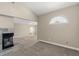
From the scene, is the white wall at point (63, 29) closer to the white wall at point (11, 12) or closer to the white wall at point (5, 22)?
the white wall at point (11, 12)

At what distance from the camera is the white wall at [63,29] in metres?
3.93

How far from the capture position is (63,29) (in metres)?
4.56

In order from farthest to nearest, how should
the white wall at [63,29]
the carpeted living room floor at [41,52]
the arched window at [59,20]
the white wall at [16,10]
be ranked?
the arched window at [59,20] → the white wall at [63,29] → the white wall at [16,10] → the carpeted living room floor at [41,52]

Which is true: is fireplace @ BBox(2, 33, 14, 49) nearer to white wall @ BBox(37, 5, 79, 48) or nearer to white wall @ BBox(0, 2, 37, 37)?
white wall @ BBox(0, 2, 37, 37)

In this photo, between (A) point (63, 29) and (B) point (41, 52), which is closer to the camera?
(B) point (41, 52)

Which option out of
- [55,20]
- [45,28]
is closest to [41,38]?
[45,28]

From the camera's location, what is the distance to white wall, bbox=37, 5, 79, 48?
3.93 m

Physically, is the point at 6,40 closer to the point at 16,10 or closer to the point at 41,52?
the point at 16,10

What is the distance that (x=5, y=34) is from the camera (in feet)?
13.0

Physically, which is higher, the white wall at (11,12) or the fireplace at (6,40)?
the white wall at (11,12)

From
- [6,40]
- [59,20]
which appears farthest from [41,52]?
[59,20]

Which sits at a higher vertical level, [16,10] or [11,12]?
[16,10]

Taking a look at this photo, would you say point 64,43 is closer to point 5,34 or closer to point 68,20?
point 68,20

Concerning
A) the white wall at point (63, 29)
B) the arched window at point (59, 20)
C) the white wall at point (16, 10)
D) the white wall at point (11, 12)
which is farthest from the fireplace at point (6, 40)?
the arched window at point (59, 20)
